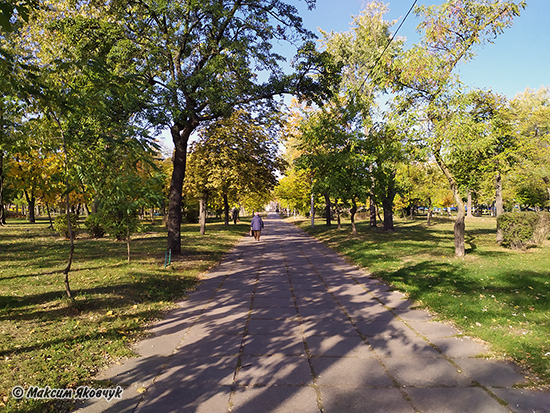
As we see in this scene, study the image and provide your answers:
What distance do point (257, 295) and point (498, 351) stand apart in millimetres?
4579

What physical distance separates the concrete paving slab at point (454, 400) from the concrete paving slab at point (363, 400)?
16 cm

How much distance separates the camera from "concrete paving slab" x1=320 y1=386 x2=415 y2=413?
3.16 meters

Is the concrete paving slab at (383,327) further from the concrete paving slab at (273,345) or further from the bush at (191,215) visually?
the bush at (191,215)

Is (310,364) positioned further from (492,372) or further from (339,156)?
(339,156)

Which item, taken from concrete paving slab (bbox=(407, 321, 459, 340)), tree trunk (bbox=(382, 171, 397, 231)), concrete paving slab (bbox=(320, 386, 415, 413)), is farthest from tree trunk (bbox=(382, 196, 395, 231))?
concrete paving slab (bbox=(320, 386, 415, 413))

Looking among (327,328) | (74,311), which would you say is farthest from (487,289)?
(74,311)

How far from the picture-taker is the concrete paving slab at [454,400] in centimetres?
316

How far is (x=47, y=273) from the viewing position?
8.61 m

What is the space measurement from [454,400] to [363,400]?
0.93m

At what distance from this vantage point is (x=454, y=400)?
3.31m

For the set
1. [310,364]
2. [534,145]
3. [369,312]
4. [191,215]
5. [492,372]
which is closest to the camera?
[492,372]

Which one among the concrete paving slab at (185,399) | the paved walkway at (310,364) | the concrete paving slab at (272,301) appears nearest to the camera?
the concrete paving slab at (185,399)

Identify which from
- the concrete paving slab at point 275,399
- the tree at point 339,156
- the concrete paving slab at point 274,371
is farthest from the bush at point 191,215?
the concrete paving slab at point 275,399

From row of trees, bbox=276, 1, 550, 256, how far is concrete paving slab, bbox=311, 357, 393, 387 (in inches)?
361
